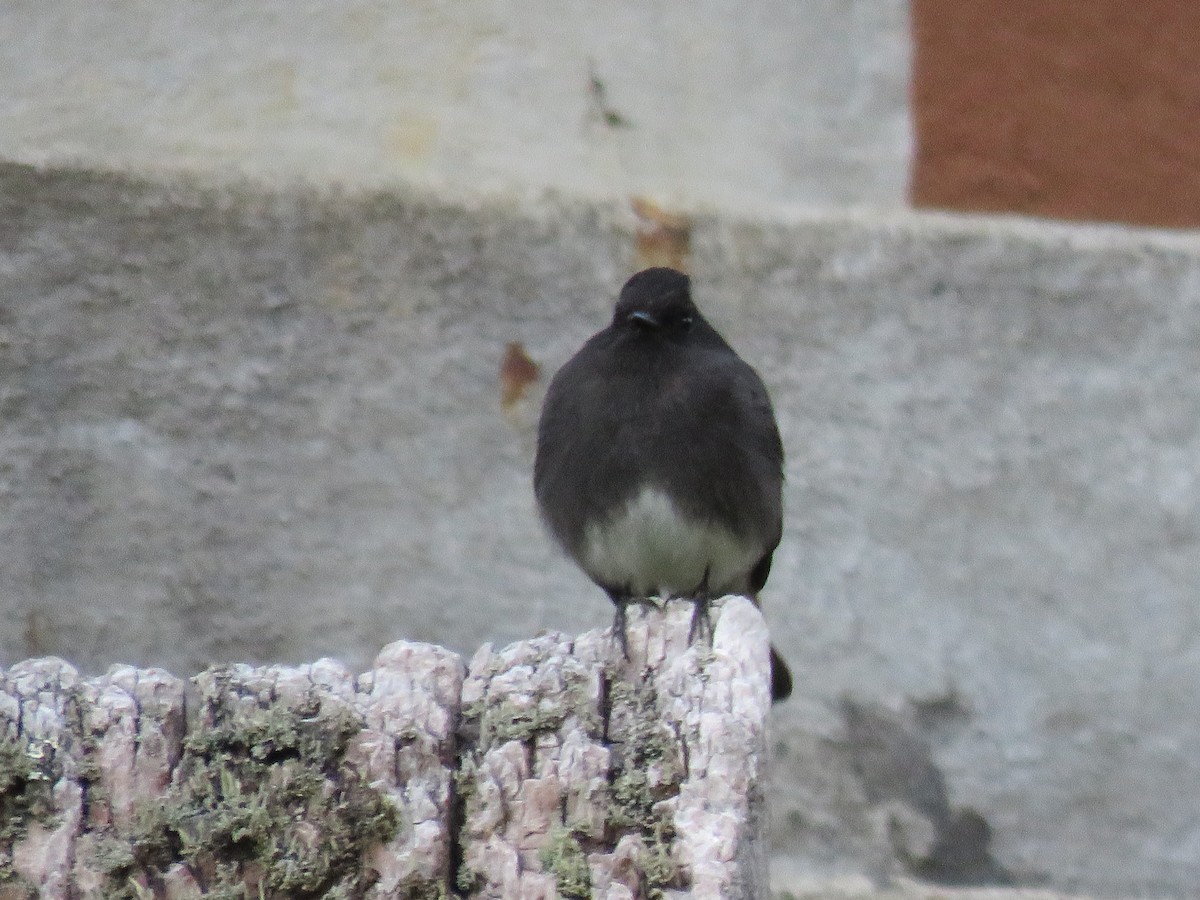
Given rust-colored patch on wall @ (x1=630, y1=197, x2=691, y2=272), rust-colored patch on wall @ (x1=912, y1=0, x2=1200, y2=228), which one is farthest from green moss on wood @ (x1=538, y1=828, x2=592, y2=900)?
rust-colored patch on wall @ (x1=912, y1=0, x2=1200, y2=228)

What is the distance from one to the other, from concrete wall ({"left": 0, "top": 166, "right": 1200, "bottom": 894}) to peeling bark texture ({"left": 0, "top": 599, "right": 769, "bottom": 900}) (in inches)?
91.8

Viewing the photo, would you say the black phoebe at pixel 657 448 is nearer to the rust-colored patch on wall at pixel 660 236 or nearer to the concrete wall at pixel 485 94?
the rust-colored patch on wall at pixel 660 236

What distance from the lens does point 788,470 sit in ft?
16.5

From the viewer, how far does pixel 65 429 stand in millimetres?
4719

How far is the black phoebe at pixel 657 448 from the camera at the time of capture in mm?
4922

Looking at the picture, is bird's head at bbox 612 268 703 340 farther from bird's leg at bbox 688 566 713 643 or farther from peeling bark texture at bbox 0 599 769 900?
peeling bark texture at bbox 0 599 769 900

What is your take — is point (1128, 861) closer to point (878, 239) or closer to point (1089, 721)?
point (1089, 721)

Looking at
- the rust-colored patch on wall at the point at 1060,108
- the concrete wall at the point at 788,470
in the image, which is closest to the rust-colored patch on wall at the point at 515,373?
the concrete wall at the point at 788,470

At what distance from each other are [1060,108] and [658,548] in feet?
5.42

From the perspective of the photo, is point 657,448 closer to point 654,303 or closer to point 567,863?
point 654,303

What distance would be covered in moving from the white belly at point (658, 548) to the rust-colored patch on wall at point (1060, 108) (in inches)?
42.6

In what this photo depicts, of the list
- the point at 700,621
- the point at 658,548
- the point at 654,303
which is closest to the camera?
the point at 700,621

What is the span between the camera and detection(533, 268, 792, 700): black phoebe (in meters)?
4.92

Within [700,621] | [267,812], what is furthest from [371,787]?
[700,621]
